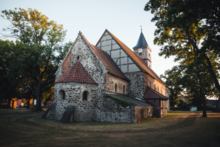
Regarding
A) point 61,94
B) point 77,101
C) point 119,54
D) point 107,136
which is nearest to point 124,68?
point 119,54

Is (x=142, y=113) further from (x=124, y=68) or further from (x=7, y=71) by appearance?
(x=7, y=71)

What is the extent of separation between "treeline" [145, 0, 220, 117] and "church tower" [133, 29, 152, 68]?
Answer: 12.5 m

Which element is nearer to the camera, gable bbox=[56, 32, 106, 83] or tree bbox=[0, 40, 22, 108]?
gable bbox=[56, 32, 106, 83]

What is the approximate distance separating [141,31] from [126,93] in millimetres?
21548

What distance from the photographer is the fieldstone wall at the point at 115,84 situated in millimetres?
16153

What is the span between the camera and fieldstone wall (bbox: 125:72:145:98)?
20.0 meters

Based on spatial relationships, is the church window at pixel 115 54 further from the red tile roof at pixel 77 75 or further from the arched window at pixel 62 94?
the arched window at pixel 62 94

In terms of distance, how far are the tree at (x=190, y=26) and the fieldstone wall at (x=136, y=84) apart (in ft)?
20.7

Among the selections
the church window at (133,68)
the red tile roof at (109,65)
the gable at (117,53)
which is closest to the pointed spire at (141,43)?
the gable at (117,53)

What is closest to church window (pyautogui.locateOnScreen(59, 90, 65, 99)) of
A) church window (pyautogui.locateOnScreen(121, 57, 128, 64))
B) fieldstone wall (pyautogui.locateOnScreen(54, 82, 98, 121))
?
fieldstone wall (pyautogui.locateOnScreen(54, 82, 98, 121))

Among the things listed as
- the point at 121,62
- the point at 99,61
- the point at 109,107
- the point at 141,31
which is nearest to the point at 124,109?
the point at 109,107

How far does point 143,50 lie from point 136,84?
46.5 ft

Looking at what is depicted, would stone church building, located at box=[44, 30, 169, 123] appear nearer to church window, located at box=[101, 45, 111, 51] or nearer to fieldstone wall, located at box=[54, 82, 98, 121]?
fieldstone wall, located at box=[54, 82, 98, 121]

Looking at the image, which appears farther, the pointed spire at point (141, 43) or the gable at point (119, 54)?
the pointed spire at point (141, 43)
